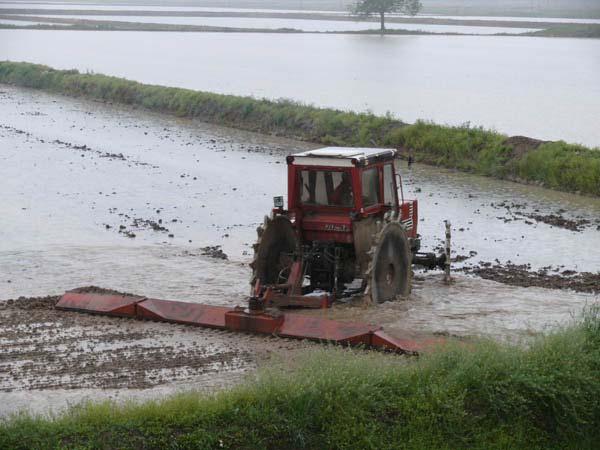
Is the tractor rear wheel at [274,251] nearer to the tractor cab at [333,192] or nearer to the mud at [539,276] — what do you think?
the tractor cab at [333,192]

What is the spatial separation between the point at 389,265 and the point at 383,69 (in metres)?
47.1

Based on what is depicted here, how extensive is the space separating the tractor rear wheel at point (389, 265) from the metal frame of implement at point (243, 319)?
146cm

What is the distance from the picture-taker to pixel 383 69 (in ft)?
204

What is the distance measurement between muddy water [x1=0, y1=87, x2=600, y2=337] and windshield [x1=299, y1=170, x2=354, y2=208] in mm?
1643

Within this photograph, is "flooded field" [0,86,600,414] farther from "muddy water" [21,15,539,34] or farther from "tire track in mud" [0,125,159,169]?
"muddy water" [21,15,539,34]

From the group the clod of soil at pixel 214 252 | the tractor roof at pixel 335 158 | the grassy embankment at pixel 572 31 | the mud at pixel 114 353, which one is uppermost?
the grassy embankment at pixel 572 31

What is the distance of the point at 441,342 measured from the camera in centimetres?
1306

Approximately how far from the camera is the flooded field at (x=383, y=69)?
4109 cm

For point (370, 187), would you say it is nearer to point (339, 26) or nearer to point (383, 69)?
point (383, 69)

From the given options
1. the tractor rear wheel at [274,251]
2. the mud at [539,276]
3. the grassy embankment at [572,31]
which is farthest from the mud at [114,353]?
the grassy embankment at [572,31]

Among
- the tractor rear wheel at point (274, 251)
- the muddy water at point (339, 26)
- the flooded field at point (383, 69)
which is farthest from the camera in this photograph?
the muddy water at point (339, 26)

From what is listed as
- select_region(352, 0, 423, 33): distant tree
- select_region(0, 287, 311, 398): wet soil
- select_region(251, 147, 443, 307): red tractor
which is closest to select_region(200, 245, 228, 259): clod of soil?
select_region(251, 147, 443, 307): red tractor

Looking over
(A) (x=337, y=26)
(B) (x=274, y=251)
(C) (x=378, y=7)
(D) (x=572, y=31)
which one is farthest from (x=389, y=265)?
(A) (x=337, y=26)

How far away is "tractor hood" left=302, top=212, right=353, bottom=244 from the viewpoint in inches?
608
